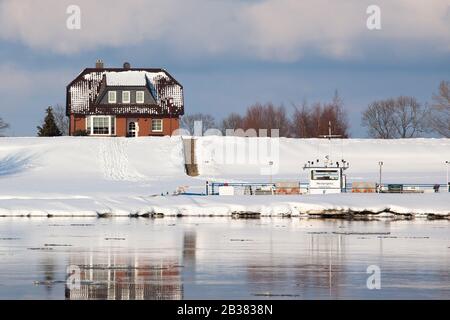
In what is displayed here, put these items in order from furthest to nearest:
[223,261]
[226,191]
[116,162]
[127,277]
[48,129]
Result: [48,129] < [116,162] < [226,191] < [223,261] < [127,277]

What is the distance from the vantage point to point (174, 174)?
8925 cm

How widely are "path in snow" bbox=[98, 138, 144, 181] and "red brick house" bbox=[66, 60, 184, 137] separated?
1443 centimetres

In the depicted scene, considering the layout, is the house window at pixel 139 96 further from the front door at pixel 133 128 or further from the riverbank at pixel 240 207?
the riverbank at pixel 240 207

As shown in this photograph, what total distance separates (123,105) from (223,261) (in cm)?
9133

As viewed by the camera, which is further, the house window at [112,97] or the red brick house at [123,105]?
the house window at [112,97]

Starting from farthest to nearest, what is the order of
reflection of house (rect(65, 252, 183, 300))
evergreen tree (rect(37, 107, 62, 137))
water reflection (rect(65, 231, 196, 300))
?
1. evergreen tree (rect(37, 107, 62, 137))
2. water reflection (rect(65, 231, 196, 300))
3. reflection of house (rect(65, 252, 183, 300))

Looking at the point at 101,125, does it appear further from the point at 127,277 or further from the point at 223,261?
the point at 127,277

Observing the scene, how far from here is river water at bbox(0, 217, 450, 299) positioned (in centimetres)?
2202

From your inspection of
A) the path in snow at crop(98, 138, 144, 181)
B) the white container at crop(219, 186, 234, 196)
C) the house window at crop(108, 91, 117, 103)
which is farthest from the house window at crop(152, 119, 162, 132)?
the white container at crop(219, 186, 234, 196)

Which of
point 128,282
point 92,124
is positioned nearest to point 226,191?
point 128,282

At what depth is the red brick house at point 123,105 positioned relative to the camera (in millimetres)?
117500

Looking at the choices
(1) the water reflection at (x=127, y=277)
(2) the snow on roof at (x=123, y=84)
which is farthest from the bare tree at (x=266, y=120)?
(1) the water reflection at (x=127, y=277)

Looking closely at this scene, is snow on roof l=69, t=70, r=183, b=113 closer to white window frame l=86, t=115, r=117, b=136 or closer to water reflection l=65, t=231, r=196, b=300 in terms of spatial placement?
white window frame l=86, t=115, r=117, b=136
